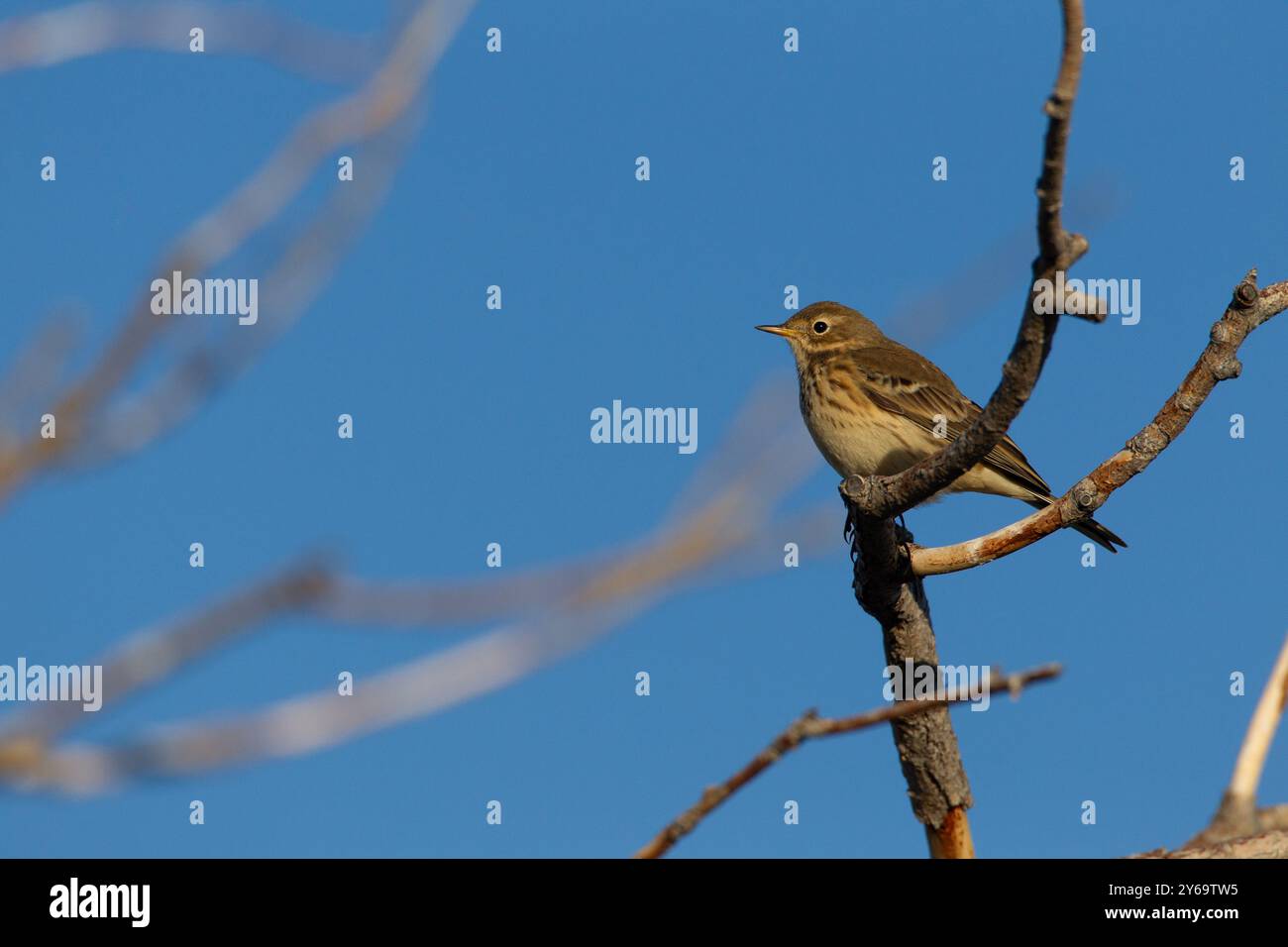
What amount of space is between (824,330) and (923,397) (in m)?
1.47

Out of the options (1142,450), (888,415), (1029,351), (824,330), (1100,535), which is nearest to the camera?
(1029,351)

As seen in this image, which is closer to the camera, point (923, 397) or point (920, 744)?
point (920, 744)

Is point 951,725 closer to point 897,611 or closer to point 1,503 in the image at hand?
point 897,611

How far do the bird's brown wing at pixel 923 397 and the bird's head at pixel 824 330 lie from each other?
1.27 feet

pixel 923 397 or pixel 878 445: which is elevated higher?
pixel 923 397

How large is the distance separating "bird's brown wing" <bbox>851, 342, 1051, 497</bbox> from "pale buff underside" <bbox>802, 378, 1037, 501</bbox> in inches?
3.7

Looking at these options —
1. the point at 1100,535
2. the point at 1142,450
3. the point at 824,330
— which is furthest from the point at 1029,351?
the point at 824,330

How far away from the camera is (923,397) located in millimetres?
10469

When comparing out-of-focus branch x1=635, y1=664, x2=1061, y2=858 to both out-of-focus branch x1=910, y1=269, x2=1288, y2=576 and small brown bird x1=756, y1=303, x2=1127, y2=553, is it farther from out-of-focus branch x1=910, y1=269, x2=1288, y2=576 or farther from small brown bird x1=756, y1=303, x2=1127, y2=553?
small brown bird x1=756, y1=303, x2=1127, y2=553

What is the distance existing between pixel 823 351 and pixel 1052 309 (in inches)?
291

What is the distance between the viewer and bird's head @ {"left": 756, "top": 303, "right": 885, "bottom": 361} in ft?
37.7

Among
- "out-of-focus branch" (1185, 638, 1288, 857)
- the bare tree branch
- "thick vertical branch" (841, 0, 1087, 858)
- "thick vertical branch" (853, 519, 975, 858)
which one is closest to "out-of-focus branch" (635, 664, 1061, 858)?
"out-of-focus branch" (1185, 638, 1288, 857)

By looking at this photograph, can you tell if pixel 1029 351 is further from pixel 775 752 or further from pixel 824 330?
pixel 824 330
